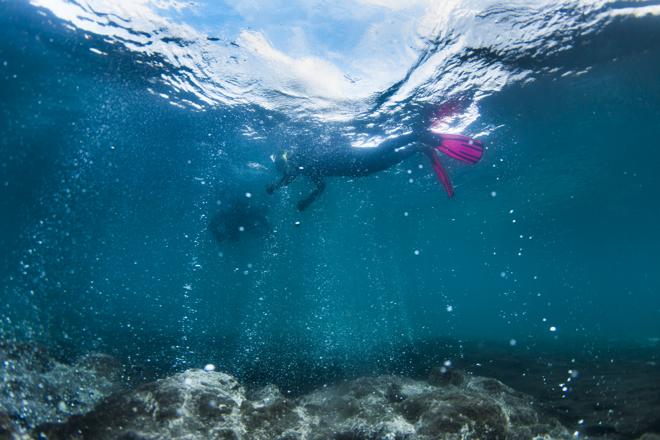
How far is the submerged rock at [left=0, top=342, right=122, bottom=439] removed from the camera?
5245mm

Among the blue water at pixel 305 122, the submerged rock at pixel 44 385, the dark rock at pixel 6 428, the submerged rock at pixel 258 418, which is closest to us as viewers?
the dark rock at pixel 6 428

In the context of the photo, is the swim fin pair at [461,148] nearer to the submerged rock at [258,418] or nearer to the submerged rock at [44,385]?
the submerged rock at [258,418]

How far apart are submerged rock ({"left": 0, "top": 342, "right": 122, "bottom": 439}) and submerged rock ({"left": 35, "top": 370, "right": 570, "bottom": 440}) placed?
3.48ft

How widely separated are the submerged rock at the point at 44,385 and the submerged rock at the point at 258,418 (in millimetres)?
1061

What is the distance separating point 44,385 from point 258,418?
182 inches

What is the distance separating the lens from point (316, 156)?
1812cm

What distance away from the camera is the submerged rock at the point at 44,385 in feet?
17.2

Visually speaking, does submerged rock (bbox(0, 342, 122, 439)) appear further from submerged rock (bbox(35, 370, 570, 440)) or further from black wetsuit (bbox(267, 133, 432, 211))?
black wetsuit (bbox(267, 133, 432, 211))

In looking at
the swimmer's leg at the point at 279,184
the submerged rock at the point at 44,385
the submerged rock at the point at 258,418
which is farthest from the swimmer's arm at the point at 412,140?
the submerged rock at the point at 44,385

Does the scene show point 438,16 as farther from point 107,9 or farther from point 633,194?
point 633,194

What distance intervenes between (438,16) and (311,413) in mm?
9737

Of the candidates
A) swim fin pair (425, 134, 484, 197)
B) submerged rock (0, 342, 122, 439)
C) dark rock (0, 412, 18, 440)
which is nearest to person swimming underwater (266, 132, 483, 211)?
swim fin pair (425, 134, 484, 197)

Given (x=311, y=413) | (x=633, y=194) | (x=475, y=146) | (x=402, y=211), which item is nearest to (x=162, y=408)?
(x=311, y=413)

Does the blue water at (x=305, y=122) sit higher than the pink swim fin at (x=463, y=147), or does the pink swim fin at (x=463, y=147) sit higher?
the blue water at (x=305, y=122)
